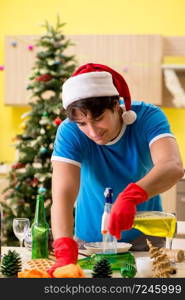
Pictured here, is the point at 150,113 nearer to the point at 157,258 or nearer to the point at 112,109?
the point at 112,109

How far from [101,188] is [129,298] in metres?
0.99

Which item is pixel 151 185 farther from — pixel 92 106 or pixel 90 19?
pixel 90 19

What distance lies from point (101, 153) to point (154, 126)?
0.70 ft

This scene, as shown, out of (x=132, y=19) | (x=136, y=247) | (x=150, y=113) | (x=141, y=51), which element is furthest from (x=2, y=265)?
(x=132, y=19)

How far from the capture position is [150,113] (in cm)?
211

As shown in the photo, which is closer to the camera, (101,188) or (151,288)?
(151,288)

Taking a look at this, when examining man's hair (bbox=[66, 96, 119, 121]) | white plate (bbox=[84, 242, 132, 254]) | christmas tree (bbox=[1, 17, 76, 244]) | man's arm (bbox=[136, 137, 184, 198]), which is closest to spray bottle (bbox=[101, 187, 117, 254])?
white plate (bbox=[84, 242, 132, 254])

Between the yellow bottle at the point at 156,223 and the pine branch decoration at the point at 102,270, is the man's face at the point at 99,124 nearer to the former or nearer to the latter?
the yellow bottle at the point at 156,223

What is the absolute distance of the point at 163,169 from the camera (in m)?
1.89

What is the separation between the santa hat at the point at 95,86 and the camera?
192 cm

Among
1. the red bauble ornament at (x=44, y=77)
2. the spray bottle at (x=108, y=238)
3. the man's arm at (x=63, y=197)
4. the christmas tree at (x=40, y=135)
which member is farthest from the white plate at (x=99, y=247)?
the red bauble ornament at (x=44, y=77)

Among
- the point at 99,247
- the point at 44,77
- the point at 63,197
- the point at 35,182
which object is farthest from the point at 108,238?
the point at 44,77

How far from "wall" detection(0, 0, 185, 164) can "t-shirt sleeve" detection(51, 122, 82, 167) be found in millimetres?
4318

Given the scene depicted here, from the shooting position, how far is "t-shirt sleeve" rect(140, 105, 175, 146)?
2.04m
